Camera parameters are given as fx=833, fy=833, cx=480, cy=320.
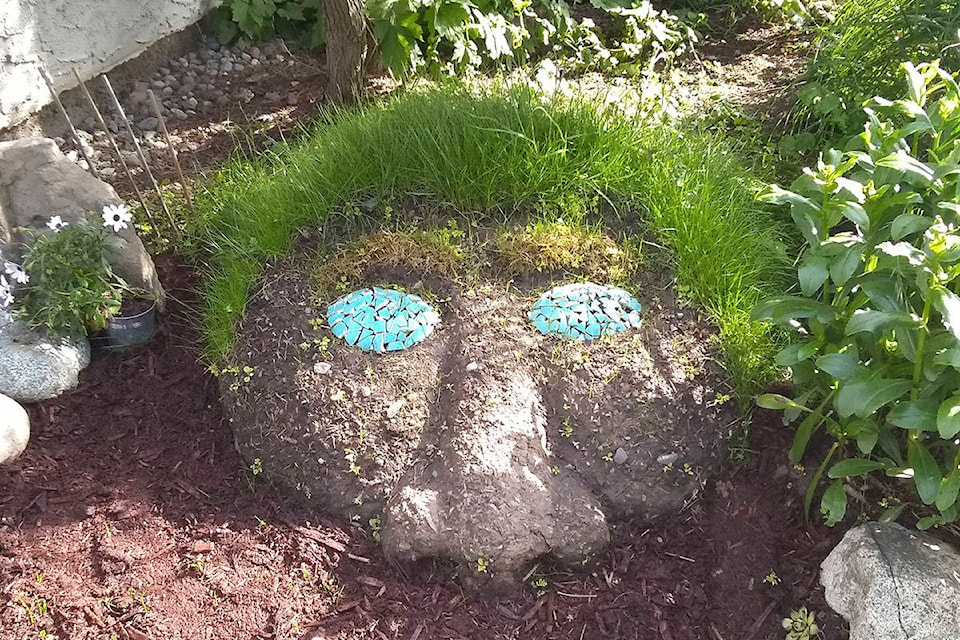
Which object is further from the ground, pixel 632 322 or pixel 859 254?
pixel 859 254

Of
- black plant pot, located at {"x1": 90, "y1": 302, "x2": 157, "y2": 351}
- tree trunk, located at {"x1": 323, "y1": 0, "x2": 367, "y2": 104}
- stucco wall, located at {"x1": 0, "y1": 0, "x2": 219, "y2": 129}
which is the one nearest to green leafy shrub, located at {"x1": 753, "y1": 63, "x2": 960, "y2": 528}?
black plant pot, located at {"x1": 90, "y1": 302, "x2": 157, "y2": 351}

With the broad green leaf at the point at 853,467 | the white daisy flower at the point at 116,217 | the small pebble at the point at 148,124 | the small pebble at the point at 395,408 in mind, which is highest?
the white daisy flower at the point at 116,217

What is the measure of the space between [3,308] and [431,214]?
1.70 m

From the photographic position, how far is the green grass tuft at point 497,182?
3.35 m

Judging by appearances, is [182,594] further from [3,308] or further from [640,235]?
[640,235]

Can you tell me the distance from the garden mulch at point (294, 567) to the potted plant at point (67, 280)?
43 centimetres

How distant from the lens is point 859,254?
7.14 feet

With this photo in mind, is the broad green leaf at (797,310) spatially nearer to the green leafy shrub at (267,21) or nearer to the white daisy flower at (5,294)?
the white daisy flower at (5,294)

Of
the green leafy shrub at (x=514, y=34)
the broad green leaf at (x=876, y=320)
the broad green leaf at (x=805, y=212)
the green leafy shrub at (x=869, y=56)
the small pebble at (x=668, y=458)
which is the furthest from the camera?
the green leafy shrub at (x=514, y=34)

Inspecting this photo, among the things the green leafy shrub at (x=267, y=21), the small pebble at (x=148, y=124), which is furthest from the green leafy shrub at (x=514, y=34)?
the small pebble at (x=148, y=124)

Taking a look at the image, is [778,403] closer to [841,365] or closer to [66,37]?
[841,365]

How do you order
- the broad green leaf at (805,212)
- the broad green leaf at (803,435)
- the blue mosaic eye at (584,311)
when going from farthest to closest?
the blue mosaic eye at (584,311) → the broad green leaf at (803,435) → the broad green leaf at (805,212)

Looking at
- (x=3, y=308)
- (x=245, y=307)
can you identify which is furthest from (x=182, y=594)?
(x=3, y=308)

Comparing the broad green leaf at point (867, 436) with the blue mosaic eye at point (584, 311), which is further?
the blue mosaic eye at point (584, 311)
